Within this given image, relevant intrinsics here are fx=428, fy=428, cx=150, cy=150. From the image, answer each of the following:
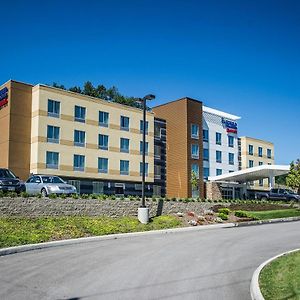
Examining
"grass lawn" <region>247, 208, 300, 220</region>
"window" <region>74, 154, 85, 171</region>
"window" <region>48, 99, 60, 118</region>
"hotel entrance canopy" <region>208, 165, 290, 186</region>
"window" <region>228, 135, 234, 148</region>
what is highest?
"window" <region>48, 99, 60, 118</region>

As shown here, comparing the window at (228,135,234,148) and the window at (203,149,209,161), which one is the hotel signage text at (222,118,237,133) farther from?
the window at (203,149,209,161)

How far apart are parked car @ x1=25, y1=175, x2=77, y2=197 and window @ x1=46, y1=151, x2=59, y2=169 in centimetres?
1545

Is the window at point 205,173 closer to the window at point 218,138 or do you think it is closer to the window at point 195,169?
the window at point 195,169

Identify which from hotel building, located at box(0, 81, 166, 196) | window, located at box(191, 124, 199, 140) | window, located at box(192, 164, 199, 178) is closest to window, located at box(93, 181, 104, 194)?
hotel building, located at box(0, 81, 166, 196)

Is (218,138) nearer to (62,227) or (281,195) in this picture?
(281,195)

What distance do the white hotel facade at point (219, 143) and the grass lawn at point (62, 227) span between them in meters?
36.0

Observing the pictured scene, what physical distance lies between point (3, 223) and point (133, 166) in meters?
32.1

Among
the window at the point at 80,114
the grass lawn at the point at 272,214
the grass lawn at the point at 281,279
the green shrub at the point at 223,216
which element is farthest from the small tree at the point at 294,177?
the grass lawn at the point at 281,279

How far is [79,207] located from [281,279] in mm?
16123

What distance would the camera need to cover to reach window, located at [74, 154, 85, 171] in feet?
150

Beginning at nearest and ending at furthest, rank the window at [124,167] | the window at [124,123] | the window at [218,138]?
the window at [124,167] → the window at [124,123] → the window at [218,138]

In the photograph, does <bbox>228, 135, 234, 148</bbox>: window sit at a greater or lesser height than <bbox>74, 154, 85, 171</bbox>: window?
greater

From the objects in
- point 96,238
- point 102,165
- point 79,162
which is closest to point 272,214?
point 96,238

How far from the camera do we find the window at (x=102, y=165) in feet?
157
